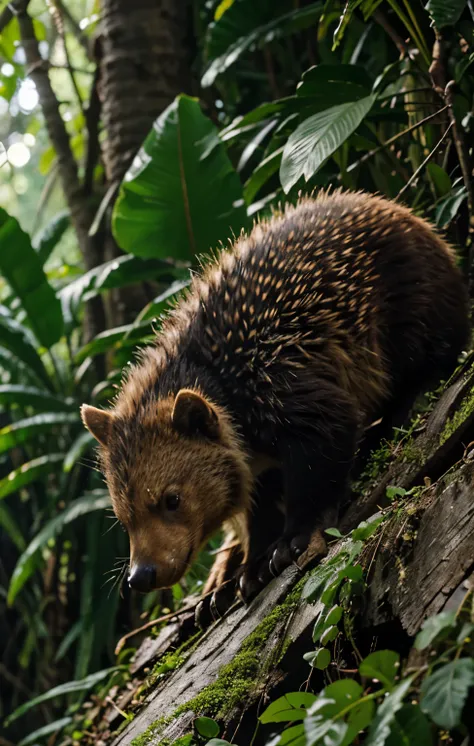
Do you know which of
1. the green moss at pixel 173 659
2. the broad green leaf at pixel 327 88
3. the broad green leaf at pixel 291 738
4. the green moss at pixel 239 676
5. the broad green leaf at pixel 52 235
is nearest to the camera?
the broad green leaf at pixel 291 738

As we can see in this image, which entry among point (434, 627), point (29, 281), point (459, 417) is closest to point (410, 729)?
point (434, 627)

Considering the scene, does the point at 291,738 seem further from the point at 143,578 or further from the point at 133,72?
the point at 133,72

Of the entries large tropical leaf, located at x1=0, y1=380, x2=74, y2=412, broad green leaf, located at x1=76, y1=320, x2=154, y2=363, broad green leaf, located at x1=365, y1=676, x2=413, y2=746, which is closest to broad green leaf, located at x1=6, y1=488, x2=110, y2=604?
large tropical leaf, located at x1=0, y1=380, x2=74, y2=412

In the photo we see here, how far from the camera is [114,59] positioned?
5.88m

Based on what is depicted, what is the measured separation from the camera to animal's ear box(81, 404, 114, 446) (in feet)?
11.3

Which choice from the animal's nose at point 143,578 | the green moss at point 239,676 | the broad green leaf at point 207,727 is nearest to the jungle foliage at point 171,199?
the animal's nose at point 143,578

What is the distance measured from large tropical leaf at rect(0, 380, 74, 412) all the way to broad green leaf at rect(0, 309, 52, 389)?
19cm

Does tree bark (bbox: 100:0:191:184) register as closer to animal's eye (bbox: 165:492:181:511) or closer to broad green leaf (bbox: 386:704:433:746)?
animal's eye (bbox: 165:492:181:511)

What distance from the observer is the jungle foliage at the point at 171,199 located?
4047 mm

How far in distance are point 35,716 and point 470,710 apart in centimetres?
520

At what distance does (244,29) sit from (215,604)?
3.97 m

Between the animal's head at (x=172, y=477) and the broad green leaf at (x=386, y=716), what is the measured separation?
1450 mm

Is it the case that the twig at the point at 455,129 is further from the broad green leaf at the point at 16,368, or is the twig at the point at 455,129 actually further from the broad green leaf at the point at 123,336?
the broad green leaf at the point at 16,368

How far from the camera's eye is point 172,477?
3137 millimetres
